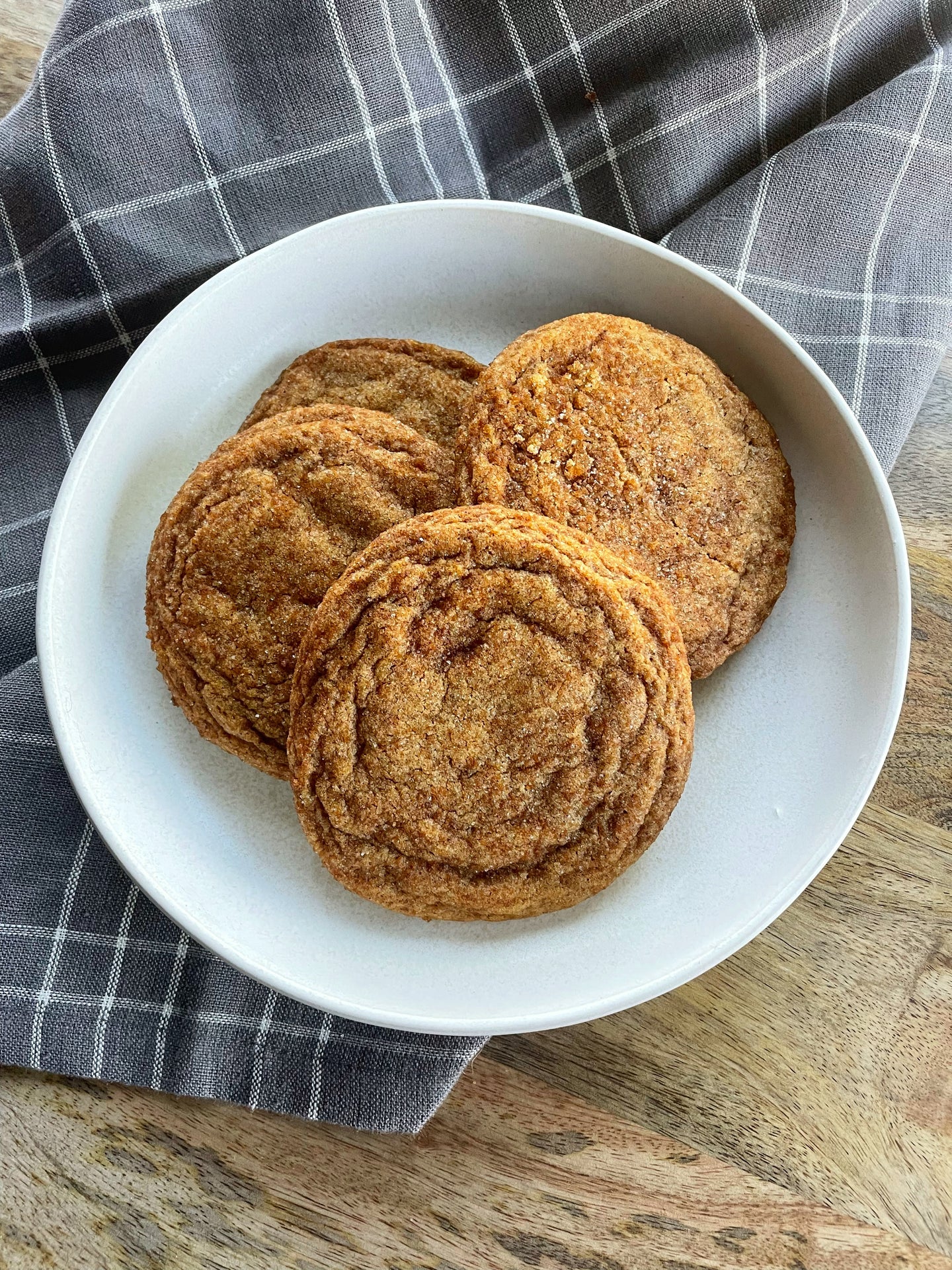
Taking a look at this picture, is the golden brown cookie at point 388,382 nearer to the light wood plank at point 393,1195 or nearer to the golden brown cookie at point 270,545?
the golden brown cookie at point 270,545

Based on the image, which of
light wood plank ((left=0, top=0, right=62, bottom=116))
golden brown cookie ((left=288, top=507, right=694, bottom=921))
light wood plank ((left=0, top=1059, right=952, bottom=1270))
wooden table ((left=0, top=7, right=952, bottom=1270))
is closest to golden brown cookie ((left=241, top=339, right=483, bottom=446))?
golden brown cookie ((left=288, top=507, right=694, bottom=921))

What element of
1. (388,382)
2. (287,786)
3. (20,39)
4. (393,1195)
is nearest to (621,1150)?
(393,1195)

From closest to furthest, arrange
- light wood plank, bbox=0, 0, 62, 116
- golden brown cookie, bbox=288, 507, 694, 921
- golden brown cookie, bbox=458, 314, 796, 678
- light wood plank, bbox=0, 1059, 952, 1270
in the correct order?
1. golden brown cookie, bbox=288, 507, 694, 921
2. golden brown cookie, bbox=458, 314, 796, 678
3. light wood plank, bbox=0, 1059, 952, 1270
4. light wood plank, bbox=0, 0, 62, 116

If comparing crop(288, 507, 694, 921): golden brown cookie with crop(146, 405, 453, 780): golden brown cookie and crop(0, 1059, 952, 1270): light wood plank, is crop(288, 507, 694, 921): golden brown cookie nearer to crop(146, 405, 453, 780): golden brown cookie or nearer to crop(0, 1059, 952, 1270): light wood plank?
crop(146, 405, 453, 780): golden brown cookie

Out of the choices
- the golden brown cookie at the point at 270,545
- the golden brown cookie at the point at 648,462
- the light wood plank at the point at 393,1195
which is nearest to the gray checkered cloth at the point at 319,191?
the light wood plank at the point at 393,1195

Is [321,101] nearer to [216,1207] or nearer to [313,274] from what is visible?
[313,274]

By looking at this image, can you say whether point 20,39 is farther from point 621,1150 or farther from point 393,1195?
point 621,1150
